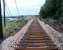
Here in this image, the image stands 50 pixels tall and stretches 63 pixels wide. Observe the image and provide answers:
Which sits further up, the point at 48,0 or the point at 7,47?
the point at 48,0

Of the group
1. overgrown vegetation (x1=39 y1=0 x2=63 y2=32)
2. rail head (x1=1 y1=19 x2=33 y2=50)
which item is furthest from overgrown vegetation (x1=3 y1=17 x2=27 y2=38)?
overgrown vegetation (x1=39 y1=0 x2=63 y2=32)

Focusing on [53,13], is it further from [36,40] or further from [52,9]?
[36,40]

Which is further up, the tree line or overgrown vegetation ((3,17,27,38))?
the tree line

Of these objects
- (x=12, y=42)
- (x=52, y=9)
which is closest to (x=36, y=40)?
(x=12, y=42)

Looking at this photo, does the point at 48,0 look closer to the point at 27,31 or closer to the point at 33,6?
the point at 33,6

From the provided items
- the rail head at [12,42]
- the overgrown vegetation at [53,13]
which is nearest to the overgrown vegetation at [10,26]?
the rail head at [12,42]

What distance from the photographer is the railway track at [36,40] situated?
125 inches

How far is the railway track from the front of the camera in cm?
318

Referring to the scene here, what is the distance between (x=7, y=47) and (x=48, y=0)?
692 mm

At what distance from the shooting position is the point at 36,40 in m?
3.26

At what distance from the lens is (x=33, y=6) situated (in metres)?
3.24

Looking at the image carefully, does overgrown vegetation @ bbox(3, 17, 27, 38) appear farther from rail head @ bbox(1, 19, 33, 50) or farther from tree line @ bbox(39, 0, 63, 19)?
tree line @ bbox(39, 0, 63, 19)

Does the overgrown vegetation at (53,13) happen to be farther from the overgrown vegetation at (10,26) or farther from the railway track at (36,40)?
the overgrown vegetation at (10,26)

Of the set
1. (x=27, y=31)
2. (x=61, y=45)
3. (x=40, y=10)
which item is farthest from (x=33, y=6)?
(x=61, y=45)
